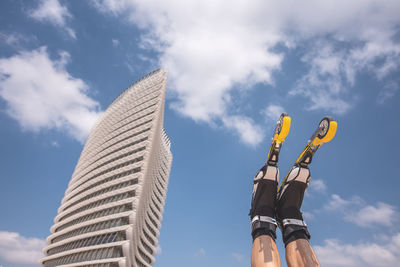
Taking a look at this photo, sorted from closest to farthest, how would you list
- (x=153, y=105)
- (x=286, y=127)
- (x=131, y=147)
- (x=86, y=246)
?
(x=286, y=127) → (x=86, y=246) → (x=131, y=147) → (x=153, y=105)

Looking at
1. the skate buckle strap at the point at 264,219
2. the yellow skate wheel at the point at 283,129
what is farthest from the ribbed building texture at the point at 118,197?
the yellow skate wheel at the point at 283,129

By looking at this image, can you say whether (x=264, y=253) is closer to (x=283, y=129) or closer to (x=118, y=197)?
(x=283, y=129)

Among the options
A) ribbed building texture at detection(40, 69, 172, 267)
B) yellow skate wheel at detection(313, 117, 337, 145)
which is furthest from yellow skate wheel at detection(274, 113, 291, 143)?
ribbed building texture at detection(40, 69, 172, 267)

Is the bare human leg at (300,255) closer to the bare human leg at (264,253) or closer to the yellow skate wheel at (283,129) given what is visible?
the bare human leg at (264,253)

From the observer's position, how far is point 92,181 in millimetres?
49438

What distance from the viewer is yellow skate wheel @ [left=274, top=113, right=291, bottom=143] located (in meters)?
8.18

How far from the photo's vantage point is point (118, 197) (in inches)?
1727

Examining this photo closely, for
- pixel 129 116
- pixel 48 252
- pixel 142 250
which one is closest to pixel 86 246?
pixel 142 250

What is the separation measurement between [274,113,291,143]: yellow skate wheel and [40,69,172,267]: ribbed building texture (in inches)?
1362

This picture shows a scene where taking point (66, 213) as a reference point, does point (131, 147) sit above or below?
above

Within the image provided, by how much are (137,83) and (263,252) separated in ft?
248

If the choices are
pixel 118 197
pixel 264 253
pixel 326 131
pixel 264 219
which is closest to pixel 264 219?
pixel 264 219

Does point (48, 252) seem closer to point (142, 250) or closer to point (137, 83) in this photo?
point (142, 250)

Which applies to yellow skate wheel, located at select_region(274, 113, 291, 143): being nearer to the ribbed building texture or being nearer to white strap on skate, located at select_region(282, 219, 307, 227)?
white strap on skate, located at select_region(282, 219, 307, 227)
